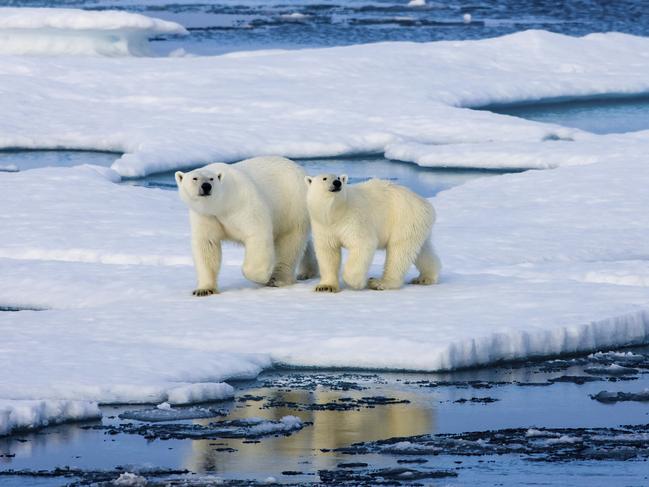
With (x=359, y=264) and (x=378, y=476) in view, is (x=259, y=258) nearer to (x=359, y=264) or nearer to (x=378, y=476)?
(x=359, y=264)

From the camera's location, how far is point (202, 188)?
7613 mm

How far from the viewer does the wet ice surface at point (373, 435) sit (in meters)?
5.09

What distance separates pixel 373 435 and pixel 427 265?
281cm

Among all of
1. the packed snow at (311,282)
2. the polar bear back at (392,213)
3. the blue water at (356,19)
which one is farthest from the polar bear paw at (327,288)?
the blue water at (356,19)

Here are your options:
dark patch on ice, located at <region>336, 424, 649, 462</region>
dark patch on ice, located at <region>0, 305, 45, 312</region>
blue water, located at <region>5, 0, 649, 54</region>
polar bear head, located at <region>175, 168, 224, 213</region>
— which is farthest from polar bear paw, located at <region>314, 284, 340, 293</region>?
blue water, located at <region>5, 0, 649, 54</region>

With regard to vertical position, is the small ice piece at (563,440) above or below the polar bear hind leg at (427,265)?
below

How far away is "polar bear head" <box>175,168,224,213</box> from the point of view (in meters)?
7.63

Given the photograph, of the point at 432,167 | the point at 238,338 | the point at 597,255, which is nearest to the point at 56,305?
the point at 238,338

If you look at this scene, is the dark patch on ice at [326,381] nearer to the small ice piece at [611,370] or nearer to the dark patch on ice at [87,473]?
the small ice piece at [611,370]

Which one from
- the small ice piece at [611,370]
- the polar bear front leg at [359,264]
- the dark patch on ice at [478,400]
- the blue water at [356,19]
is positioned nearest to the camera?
the dark patch on ice at [478,400]

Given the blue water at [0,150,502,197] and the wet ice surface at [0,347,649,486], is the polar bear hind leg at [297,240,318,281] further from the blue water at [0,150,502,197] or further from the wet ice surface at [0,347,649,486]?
the blue water at [0,150,502,197]

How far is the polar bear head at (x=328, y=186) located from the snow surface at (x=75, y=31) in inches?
554

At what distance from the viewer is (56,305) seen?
8.28 meters

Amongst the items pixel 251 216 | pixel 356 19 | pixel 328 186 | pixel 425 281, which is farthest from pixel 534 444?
pixel 356 19
